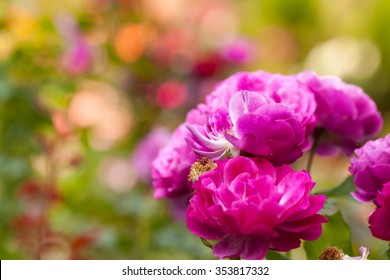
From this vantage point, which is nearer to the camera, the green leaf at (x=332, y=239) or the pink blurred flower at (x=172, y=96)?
the green leaf at (x=332, y=239)

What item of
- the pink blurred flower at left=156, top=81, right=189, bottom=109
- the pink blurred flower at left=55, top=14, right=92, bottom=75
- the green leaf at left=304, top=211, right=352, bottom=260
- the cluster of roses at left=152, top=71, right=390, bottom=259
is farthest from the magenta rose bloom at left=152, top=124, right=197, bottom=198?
the pink blurred flower at left=156, top=81, right=189, bottom=109

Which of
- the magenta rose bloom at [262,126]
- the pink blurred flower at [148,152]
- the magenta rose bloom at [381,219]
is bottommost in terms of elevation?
the pink blurred flower at [148,152]

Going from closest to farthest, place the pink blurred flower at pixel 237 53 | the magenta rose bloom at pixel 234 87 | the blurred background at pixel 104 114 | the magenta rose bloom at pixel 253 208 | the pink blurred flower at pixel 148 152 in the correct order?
the magenta rose bloom at pixel 253 208 < the magenta rose bloom at pixel 234 87 < the blurred background at pixel 104 114 < the pink blurred flower at pixel 148 152 < the pink blurred flower at pixel 237 53

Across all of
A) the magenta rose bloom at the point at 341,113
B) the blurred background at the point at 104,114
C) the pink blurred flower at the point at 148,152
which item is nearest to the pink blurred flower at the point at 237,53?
the blurred background at the point at 104,114

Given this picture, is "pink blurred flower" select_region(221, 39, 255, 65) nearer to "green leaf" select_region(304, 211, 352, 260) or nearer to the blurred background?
the blurred background

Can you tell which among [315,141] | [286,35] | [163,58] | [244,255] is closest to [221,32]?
[163,58]

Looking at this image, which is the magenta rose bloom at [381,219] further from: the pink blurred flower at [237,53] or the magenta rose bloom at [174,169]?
the pink blurred flower at [237,53]

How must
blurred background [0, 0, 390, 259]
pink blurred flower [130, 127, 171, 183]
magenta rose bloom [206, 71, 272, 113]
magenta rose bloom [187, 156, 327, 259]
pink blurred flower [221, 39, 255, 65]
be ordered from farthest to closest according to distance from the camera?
pink blurred flower [221, 39, 255, 65] → pink blurred flower [130, 127, 171, 183] → blurred background [0, 0, 390, 259] → magenta rose bloom [206, 71, 272, 113] → magenta rose bloom [187, 156, 327, 259]

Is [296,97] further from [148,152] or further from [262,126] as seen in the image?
[148,152]
